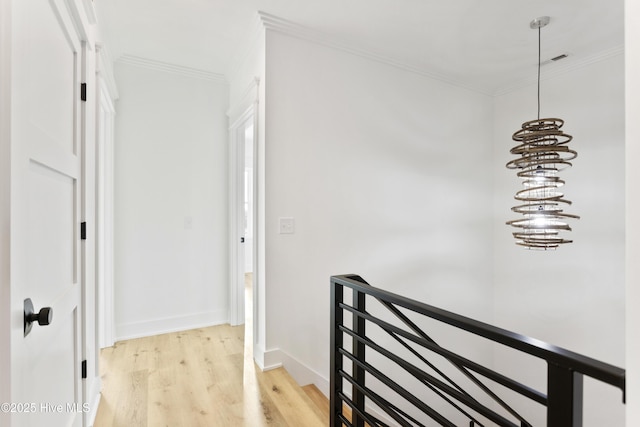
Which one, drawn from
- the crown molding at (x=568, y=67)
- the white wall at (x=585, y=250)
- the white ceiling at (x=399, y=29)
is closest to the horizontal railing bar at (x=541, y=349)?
the white ceiling at (x=399, y=29)

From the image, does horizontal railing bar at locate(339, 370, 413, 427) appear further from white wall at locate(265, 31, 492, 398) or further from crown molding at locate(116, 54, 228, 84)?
crown molding at locate(116, 54, 228, 84)

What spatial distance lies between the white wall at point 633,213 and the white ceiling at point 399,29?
1864 millimetres

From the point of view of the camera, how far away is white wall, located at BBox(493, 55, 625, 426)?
9.10 ft

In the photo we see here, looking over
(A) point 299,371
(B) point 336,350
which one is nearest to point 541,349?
(B) point 336,350

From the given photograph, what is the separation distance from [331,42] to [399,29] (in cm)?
53

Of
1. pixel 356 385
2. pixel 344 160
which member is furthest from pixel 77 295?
pixel 344 160

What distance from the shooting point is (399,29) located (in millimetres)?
2496

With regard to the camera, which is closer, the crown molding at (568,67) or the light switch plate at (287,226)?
the light switch plate at (287,226)

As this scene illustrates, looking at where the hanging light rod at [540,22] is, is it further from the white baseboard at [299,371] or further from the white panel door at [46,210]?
the white baseboard at [299,371]

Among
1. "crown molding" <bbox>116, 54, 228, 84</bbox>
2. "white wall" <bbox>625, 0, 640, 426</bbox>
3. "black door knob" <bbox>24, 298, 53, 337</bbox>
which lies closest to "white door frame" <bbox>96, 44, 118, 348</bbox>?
"crown molding" <bbox>116, 54, 228, 84</bbox>

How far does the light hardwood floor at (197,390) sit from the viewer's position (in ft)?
5.82

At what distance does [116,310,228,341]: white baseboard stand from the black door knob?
7.36ft

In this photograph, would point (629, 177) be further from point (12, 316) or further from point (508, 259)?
point (508, 259)

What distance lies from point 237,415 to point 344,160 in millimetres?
1891
